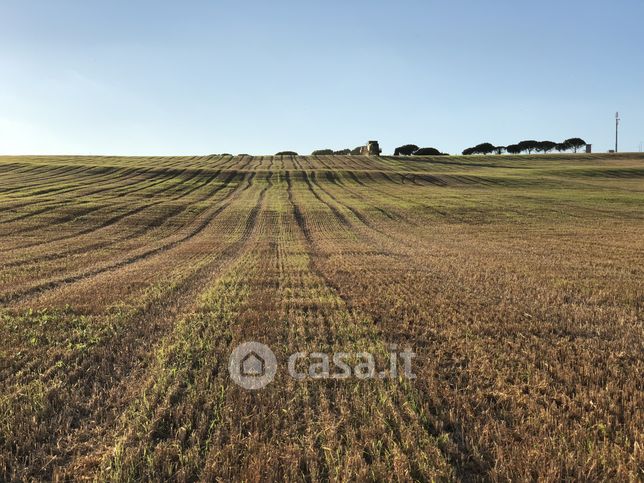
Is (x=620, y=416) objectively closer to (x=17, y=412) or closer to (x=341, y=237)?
(x=17, y=412)

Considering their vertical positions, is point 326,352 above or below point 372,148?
below

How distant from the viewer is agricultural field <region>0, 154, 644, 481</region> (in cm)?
384

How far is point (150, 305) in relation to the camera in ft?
31.1

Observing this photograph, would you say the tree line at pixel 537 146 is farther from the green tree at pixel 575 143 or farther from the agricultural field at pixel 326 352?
the agricultural field at pixel 326 352

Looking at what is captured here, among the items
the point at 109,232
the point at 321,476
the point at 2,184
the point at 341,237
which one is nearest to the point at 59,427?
the point at 321,476

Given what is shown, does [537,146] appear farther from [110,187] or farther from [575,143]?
[110,187]

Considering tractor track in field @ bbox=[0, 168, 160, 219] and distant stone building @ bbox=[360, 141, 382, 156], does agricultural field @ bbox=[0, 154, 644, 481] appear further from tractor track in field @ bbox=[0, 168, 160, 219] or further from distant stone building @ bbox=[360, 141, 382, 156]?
distant stone building @ bbox=[360, 141, 382, 156]

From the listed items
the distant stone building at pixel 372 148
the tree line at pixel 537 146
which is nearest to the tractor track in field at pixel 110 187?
the distant stone building at pixel 372 148

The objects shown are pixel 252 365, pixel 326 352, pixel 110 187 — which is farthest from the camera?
pixel 110 187

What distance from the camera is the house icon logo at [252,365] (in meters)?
5.45

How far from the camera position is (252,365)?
6027 millimetres

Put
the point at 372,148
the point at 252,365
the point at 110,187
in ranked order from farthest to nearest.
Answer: the point at 372,148
the point at 110,187
the point at 252,365

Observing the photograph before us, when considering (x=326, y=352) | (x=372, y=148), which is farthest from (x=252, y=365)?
(x=372, y=148)

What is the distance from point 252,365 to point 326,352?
1250 mm
